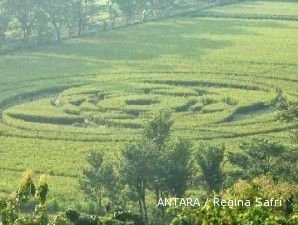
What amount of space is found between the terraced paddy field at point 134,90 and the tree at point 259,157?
24.1 feet

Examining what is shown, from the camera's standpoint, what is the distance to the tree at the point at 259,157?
3256cm

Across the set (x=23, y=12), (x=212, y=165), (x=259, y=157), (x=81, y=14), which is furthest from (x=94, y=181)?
(x=81, y=14)

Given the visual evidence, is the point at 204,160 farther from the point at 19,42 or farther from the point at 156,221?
the point at 19,42

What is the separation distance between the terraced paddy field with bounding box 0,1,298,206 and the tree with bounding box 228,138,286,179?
7.34m

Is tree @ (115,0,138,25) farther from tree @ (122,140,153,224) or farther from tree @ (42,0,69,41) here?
tree @ (122,140,153,224)

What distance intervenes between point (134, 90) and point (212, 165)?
33.8 metres

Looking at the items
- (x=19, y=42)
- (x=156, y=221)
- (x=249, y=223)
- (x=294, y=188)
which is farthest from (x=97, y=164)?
(x=19, y=42)

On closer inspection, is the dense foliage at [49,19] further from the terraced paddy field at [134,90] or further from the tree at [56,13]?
the terraced paddy field at [134,90]

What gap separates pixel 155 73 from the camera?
75938 millimetres

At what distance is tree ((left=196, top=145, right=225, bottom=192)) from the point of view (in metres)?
34.5

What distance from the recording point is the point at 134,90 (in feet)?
222

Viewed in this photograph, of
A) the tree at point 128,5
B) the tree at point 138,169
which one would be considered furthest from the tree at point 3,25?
the tree at point 138,169

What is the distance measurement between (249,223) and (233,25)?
324ft

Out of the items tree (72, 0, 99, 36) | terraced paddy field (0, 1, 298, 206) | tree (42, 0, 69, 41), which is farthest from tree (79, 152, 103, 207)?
tree (72, 0, 99, 36)
